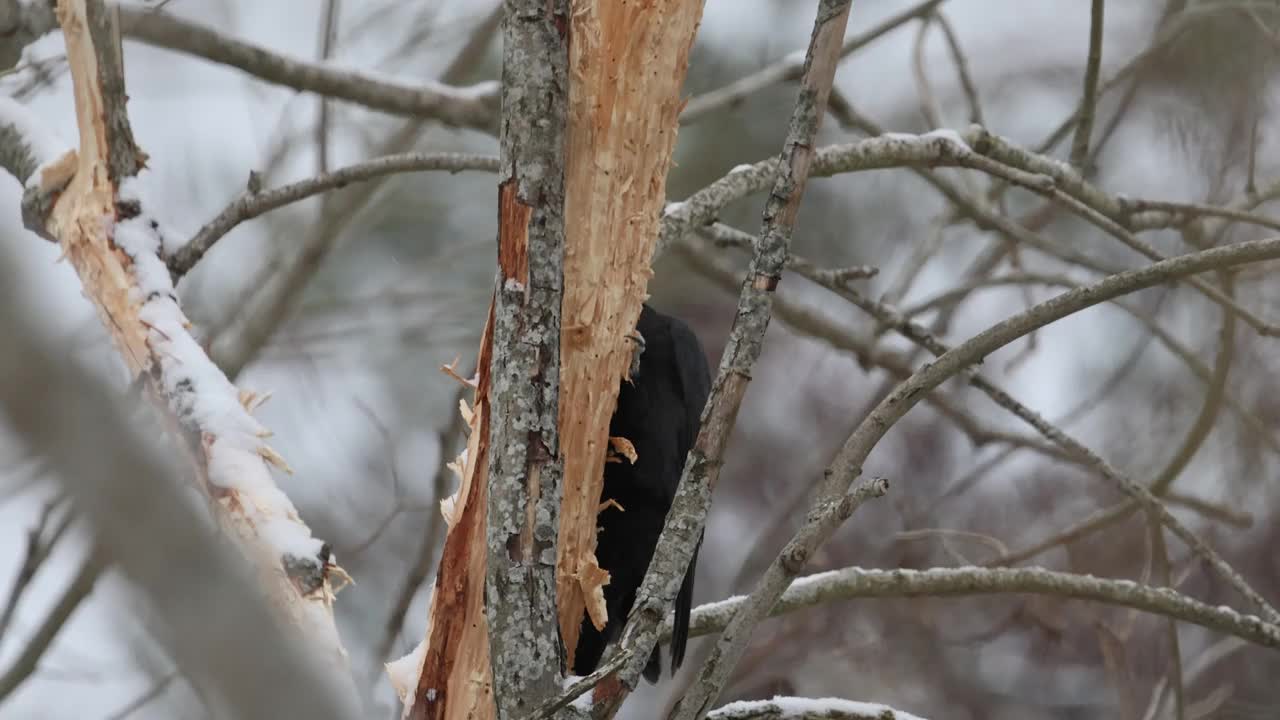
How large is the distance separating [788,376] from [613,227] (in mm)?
4028

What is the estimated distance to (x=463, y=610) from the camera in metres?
1.57

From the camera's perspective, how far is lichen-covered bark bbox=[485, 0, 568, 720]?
141 centimetres

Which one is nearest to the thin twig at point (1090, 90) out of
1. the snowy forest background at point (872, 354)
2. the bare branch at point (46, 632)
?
the snowy forest background at point (872, 354)

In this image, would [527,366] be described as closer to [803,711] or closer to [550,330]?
[550,330]

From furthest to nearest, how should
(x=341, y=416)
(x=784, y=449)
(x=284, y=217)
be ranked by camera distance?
(x=784, y=449) → (x=284, y=217) → (x=341, y=416)

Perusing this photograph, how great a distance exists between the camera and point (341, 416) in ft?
14.8

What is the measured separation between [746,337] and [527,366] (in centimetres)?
26

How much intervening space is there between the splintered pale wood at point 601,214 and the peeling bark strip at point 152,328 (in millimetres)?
339

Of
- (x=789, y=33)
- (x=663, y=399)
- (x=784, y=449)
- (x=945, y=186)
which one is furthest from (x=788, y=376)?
(x=663, y=399)

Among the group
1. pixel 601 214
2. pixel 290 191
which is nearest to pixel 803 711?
pixel 601 214

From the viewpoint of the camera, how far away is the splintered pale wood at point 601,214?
5.20 feet

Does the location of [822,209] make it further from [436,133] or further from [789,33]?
[436,133]

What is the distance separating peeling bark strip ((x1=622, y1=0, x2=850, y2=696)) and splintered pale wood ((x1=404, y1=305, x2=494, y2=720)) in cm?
27

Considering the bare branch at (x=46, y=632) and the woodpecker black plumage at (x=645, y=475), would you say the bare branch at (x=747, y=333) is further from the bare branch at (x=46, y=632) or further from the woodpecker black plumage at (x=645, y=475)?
the bare branch at (x=46, y=632)
